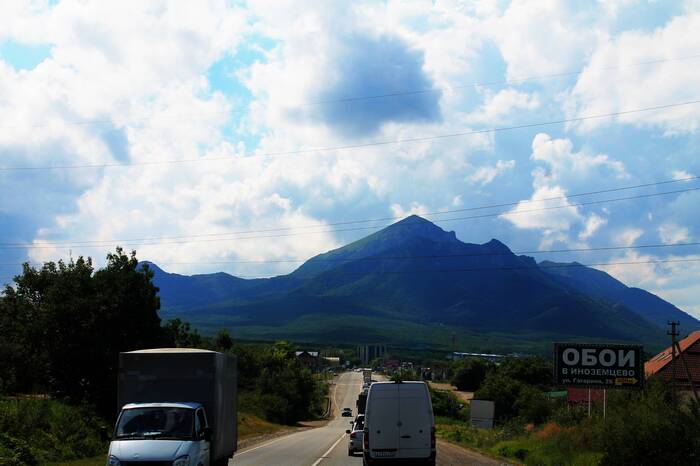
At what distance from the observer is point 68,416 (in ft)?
109

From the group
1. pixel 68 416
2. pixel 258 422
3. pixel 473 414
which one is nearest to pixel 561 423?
pixel 68 416

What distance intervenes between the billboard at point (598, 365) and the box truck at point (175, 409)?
20722mm

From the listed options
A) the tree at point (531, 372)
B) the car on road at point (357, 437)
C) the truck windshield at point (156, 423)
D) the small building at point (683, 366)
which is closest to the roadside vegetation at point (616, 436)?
the car on road at point (357, 437)

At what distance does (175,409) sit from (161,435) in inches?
37.8

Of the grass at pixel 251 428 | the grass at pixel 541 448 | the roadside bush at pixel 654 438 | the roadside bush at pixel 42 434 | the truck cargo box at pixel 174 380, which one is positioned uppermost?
the truck cargo box at pixel 174 380

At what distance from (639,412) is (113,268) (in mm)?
33777

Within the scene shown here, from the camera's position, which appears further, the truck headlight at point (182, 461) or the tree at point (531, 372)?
the tree at point (531, 372)

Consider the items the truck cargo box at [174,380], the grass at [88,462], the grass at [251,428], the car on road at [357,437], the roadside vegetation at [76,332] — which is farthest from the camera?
the grass at [251,428]

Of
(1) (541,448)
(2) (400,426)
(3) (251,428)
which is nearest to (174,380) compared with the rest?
(2) (400,426)

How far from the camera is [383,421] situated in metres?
22.0

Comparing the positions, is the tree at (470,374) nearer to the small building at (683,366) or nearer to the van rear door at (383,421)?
the small building at (683,366)

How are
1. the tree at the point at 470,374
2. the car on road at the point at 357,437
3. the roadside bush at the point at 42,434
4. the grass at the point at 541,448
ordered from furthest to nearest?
the tree at the point at 470,374 < the car on road at the point at 357,437 < the grass at the point at 541,448 < the roadside bush at the point at 42,434

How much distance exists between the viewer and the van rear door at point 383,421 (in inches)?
862

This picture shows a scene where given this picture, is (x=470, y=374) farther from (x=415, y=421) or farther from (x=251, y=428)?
(x=415, y=421)
